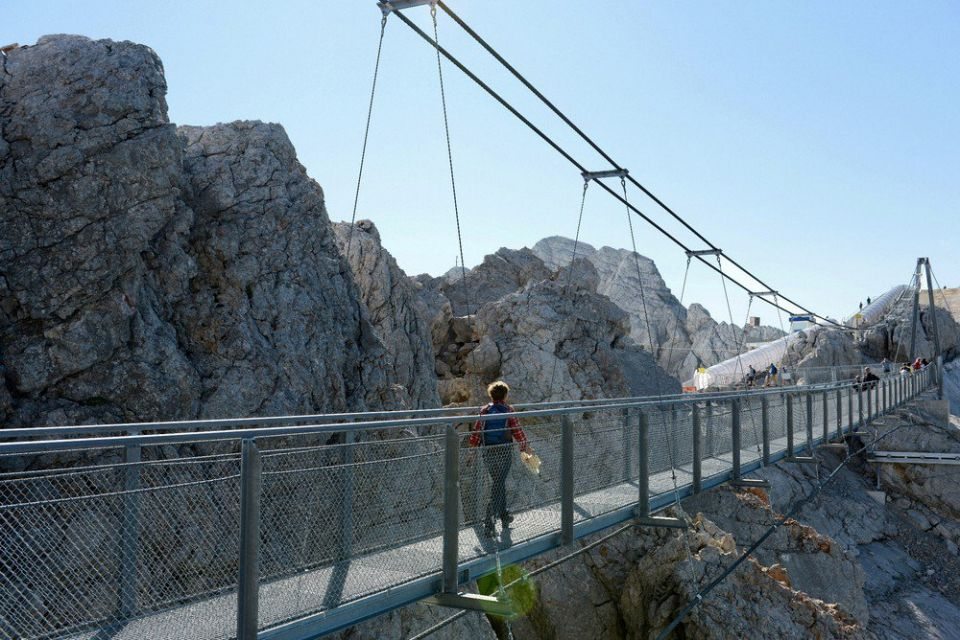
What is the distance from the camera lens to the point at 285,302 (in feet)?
42.8

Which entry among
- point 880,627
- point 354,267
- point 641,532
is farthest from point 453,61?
point 880,627

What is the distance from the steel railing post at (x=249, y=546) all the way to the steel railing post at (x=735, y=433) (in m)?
7.30

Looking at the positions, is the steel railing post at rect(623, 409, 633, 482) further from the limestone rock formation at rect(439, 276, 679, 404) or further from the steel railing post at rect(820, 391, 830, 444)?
the limestone rock formation at rect(439, 276, 679, 404)

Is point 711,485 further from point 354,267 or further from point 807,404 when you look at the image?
point 354,267

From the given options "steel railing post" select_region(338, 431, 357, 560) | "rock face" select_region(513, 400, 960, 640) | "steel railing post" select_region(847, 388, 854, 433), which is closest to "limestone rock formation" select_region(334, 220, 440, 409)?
"rock face" select_region(513, 400, 960, 640)

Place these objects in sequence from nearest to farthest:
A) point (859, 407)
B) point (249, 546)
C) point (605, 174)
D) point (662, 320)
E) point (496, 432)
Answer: point (249, 546) → point (496, 432) → point (605, 174) → point (859, 407) → point (662, 320)

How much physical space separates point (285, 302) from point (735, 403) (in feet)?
22.5

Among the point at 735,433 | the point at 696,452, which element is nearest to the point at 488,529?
the point at 696,452

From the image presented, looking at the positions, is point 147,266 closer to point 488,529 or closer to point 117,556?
point 488,529

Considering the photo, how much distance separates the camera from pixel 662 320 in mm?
87312

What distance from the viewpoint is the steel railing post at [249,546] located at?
3.82 metres

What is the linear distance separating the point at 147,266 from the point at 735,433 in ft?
26.3

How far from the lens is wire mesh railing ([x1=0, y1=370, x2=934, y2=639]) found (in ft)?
12.1

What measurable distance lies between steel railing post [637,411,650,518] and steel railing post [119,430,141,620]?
4.73m
